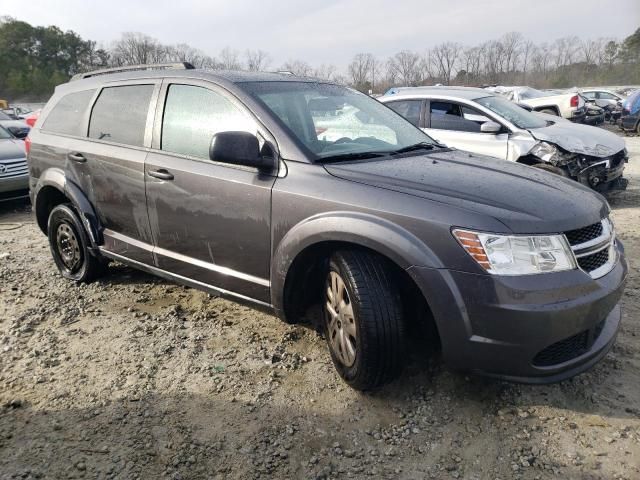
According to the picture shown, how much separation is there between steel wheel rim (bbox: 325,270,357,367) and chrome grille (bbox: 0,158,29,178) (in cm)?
654

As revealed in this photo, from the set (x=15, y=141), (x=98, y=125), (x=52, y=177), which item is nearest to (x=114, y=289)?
(x=52, y=177)

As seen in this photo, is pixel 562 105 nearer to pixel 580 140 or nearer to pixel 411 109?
pixel 580 140

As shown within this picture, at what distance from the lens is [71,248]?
14.6 feet

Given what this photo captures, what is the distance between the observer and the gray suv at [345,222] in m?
2.22

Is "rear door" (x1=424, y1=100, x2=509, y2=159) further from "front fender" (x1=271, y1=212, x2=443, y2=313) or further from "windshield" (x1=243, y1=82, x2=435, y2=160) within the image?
"front fender" (x1=271, y1=212, x2=443, y2=313)

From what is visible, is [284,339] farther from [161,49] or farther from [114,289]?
[161,49]

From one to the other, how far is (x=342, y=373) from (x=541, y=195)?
54.9 inches

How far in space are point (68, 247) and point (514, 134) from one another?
17.9ft

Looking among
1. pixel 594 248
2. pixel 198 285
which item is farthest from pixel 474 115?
pixel 198 285

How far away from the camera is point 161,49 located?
56250 millimetres

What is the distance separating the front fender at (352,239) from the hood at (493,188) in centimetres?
Answer: 21

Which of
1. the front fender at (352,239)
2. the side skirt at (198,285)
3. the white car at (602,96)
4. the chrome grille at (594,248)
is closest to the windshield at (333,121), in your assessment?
the front fender at (352,239)

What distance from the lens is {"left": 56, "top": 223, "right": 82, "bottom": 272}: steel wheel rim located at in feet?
14.2

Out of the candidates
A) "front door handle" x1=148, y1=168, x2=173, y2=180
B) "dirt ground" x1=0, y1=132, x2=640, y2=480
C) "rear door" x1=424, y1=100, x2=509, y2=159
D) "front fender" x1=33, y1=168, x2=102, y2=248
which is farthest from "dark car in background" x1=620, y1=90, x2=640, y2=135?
"front fender" x1=33, y1=168, x2=102, y2=248
